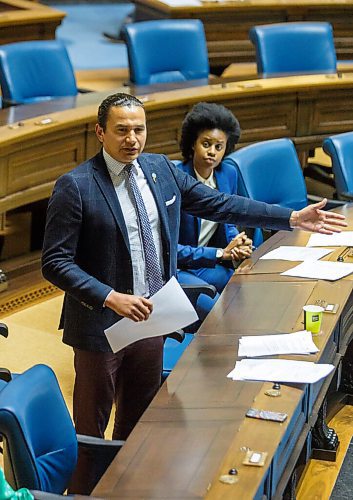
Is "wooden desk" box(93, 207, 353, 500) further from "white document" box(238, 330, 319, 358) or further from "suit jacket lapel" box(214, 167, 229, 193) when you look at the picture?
"suit jacket lapel" box(214, 167, 229, 193)

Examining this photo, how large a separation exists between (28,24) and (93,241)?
4723mm

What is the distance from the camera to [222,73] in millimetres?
8531

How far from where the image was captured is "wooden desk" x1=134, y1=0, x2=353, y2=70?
8.17m

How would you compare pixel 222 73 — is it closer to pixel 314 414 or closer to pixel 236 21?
pixel 236 21

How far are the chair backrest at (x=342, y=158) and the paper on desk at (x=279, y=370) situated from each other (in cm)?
240

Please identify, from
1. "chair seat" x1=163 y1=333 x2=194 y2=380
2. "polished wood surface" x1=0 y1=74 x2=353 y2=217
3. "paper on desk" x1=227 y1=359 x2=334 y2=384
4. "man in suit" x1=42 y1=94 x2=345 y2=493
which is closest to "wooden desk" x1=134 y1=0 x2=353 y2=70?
"polished wood surface" x1=0 y1=74 x2=353 y2=217

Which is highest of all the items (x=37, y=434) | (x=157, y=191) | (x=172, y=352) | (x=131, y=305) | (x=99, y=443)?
(x=157, y=191)

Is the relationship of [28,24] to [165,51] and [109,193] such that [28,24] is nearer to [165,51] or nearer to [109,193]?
[165,51]

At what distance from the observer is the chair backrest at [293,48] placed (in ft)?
23.1

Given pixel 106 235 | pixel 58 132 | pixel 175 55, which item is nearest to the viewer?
pixel 106 235

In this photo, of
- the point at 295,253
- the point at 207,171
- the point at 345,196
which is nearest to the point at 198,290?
the point at 295,253

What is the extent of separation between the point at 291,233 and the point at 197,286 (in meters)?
0.68

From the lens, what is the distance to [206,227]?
477cm

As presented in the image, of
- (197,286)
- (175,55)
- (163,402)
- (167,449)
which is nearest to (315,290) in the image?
(197,286)
